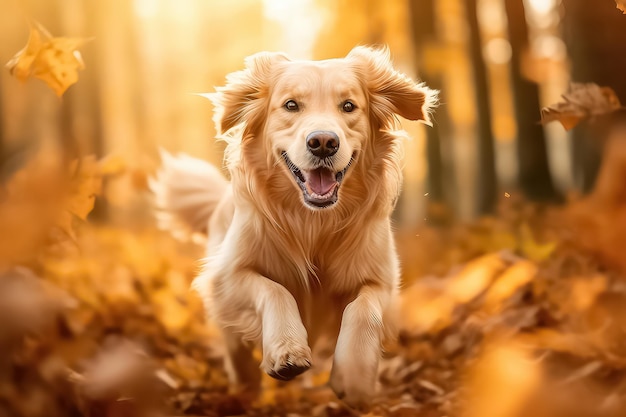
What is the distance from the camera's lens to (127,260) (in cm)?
359

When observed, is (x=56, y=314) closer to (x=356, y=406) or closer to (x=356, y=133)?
(x=356, y=406)

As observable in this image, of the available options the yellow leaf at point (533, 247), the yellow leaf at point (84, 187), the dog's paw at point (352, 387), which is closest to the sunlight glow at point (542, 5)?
the yellow leaf at point (533, 247)

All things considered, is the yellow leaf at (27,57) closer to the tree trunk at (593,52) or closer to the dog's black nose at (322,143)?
the dog's black nose at (322,143)

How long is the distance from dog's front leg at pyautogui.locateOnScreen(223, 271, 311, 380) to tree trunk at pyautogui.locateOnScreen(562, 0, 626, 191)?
2.44 m

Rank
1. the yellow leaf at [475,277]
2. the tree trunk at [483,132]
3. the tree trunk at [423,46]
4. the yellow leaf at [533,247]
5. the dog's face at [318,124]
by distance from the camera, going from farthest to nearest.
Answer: the tree trunk at [483,132]
the tree trunk at [423,46]
the yellow leaf at [533,247]
the yellow leaf at [475,277]
the dog's face at [318,124]

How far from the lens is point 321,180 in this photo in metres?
2.46

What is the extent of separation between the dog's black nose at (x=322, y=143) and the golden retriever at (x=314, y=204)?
3.0 inches

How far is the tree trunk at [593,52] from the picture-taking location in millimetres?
3609

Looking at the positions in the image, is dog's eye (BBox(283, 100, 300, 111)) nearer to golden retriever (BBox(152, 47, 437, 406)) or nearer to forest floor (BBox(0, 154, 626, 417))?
golden retriever (BBox(152, 47, 437, 406))

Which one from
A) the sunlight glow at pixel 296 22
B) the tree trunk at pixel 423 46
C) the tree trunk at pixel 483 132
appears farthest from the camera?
the tree trunk at pixel 483 132

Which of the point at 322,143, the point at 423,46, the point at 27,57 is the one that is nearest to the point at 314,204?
the point at 322,143

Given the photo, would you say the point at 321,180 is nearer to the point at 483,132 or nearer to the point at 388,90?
the point at 388,90

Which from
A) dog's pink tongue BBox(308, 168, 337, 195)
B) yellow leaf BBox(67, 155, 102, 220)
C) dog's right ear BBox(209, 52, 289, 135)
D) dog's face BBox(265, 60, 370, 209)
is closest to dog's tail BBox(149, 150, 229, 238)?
yellow leaf BBox(67, 155, 102, 220)

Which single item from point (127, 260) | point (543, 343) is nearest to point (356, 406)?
point (543, 343)
